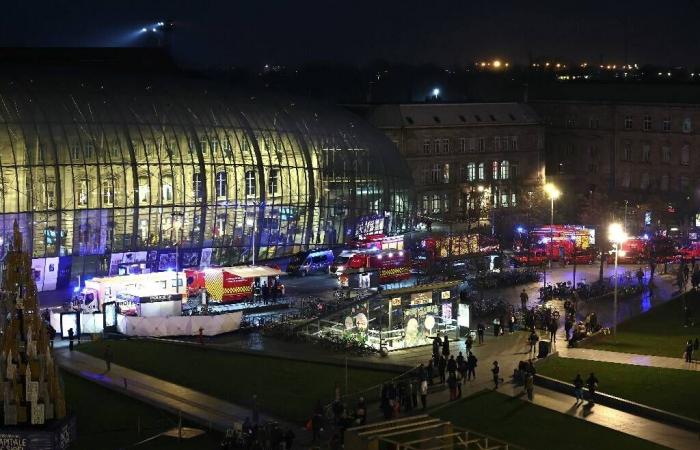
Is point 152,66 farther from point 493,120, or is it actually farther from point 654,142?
point 654,142

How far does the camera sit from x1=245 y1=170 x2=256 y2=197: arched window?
291ft

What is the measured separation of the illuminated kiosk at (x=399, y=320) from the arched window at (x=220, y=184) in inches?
944

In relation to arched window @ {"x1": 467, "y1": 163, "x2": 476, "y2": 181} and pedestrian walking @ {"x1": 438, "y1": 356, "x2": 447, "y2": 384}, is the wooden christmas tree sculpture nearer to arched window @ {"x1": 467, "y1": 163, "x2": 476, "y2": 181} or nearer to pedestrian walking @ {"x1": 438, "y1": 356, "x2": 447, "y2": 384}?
pedestrian walking @ {"x1": 438, "y1": 356, "x2": 447, "y2": 384}

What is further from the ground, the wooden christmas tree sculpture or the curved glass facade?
the curved glass facade

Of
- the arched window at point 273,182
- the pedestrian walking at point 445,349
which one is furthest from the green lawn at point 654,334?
the arched window at point 273,182

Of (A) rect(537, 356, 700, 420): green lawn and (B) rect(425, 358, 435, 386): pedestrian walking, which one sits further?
(B) rect(425, 358, 435, 386): pedestrian walking

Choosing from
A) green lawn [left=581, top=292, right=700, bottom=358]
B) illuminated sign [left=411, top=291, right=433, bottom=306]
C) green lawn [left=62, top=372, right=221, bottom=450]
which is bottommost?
green lawn [left=62, top=372, right=221, bottom=450]

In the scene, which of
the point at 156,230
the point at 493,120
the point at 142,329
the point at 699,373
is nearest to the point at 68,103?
the point at 156,230

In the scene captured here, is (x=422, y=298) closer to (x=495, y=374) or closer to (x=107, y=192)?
(x=495, y=374)

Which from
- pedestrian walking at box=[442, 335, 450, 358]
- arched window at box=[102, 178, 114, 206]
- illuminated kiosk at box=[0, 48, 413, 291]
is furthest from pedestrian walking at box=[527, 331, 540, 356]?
arched window at box=[102, 178, 114, 206]

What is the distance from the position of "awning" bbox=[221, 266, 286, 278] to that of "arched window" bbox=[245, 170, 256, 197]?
10251 millimetres

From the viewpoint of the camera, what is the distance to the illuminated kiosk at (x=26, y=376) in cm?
4581

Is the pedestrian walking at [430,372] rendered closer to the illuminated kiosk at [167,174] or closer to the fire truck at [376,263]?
the fire truck at [376,263]

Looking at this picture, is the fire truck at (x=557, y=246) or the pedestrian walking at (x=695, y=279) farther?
the fire truck at (x=557, y=246)
